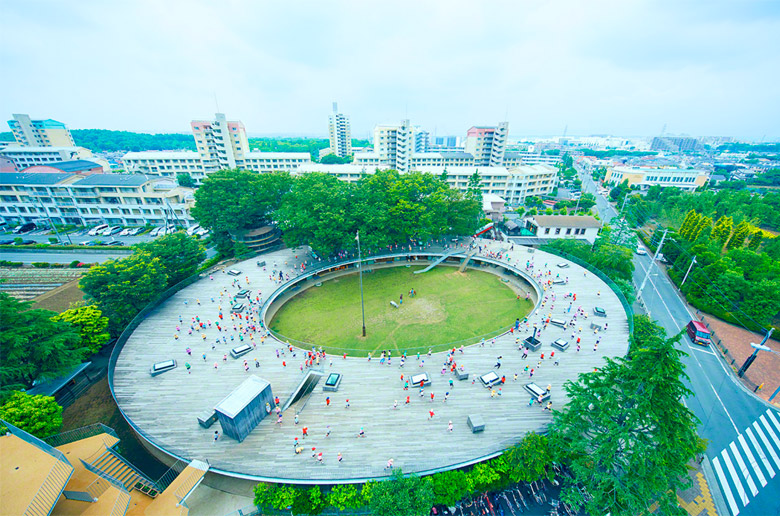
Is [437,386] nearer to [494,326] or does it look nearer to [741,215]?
[494,326]

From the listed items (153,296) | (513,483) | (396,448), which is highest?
(153,296)

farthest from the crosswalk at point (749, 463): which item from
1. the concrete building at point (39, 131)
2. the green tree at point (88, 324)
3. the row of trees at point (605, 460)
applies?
the concrete building at point (39, 131)

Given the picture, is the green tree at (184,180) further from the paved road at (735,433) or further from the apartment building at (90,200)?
the paved road at (735,433)

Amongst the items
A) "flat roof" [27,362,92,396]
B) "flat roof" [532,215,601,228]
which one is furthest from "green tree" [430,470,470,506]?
"flat roof" [532,215,601,228]

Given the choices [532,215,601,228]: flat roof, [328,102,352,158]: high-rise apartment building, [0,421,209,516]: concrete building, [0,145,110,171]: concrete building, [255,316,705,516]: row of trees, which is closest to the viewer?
[0,421,209,516]: concrete building

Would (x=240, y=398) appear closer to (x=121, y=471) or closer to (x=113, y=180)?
(x=121, y=471)

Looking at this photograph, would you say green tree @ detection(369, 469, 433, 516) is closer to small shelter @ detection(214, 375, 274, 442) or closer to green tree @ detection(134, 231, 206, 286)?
small shelter @ detection(214, 375, 274, 442)

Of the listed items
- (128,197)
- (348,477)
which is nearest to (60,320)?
(348,477)
